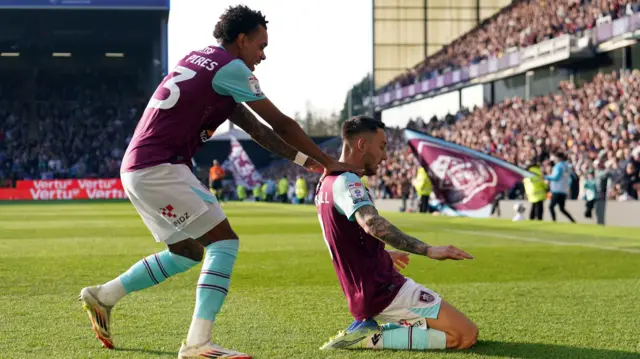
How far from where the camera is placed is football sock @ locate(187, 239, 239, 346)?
4746 mm

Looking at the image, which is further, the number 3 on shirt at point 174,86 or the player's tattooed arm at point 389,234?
the number 3 on shirt at point 174,86

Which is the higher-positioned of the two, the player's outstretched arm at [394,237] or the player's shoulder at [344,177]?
the player's shoulder at [344,177]

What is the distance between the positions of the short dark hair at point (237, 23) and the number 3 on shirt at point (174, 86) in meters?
0.26

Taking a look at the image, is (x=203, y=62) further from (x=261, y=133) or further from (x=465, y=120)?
(x=465, y=120)

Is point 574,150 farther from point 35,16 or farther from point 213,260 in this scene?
point 35,16

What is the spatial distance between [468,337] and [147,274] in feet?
6.23

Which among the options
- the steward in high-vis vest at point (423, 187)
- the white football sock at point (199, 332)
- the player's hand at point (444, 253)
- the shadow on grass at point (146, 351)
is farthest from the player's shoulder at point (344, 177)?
the steward in high-vis vest at point (423, 187)

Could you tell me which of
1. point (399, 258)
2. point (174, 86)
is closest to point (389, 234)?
point (399, 258)

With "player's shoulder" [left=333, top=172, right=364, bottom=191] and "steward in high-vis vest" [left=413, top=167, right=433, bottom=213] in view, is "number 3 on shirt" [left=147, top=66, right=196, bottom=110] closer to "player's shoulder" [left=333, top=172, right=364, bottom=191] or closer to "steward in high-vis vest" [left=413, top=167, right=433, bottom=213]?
"player's shoulder" [left=333, top=172, right=364, bottom=191]

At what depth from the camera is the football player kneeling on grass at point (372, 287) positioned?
5055 mm

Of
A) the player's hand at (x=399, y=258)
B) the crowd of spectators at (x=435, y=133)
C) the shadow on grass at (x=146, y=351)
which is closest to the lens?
the shadow on grass at (x=146, y=351)

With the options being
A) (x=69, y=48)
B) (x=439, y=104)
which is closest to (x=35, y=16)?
(x=69, y=48)

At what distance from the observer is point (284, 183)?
4988cm

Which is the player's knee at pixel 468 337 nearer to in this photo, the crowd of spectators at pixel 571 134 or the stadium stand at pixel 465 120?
the crowd of spectators at pixel 571 134
